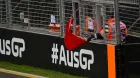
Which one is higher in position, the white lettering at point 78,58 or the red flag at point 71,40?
the red flag at point 71,40

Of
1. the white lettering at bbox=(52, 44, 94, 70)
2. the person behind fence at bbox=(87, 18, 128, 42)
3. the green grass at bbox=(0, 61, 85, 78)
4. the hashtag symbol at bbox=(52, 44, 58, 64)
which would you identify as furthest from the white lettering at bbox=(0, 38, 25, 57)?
the person behind fence at bbox=(87, 18, 128, 42)

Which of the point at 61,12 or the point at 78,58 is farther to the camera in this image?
the point at 61,12

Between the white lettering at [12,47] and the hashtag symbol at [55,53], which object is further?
the white lettering at [12,47]

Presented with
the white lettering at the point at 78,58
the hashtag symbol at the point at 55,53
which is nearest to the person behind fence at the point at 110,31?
the white lettering at the point at 78,58

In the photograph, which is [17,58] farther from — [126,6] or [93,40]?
[126,6]

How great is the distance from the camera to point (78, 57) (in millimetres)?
10836

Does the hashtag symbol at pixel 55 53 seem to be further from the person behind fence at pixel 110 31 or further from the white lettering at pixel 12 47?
the person behind fence at pixel 110 31

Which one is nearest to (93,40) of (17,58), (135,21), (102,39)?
(102,39)

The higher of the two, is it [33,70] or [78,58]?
[78,58]

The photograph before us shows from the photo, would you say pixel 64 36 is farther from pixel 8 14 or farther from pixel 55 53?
pixel 8 14

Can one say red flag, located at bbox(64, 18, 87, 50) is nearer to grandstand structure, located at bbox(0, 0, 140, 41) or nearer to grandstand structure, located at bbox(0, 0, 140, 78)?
grandstand structure, located at bbox(0, 0, 140, 78)

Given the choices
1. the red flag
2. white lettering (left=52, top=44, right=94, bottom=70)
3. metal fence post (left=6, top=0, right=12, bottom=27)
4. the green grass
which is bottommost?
the green grass

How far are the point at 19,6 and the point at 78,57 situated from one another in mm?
2974

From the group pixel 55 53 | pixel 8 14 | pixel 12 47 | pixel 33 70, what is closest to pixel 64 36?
pixel 55 53
